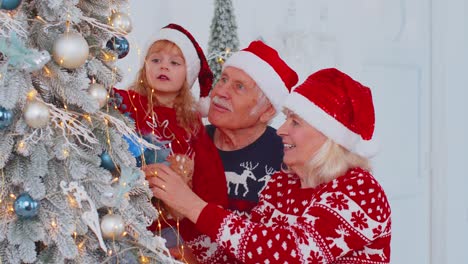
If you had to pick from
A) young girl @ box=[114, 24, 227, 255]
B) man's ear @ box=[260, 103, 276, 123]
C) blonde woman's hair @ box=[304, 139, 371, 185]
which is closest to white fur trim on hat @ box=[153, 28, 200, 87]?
young girl @ box=[114, 24, 227, 255]

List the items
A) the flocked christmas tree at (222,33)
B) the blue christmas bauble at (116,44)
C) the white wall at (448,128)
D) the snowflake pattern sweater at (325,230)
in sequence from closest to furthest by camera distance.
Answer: the blue christmas bauble at (116,44) → the snowflake pattern sweater at (325,230) → the flocked christmas tree at (222,33) → the white wall at (448,128)

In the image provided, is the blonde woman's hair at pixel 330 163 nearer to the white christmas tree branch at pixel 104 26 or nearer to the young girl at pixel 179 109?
the young girl at pixel 179 109

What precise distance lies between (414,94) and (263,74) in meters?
1.66

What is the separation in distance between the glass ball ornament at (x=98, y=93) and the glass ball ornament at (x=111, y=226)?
8.3 inches

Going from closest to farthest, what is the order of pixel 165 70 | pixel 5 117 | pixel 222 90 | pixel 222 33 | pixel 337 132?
pixel 5 117, pixel 337 132, pixel 165 70, pixel 222 90, pixel 222 33

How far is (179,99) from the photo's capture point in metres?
2.13

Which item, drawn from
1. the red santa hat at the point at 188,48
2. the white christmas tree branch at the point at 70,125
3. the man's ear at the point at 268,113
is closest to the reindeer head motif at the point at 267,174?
the man's ear at the point at 268,113

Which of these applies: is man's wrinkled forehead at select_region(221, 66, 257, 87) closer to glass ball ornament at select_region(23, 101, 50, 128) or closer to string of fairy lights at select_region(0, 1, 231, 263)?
string of fairy lights at select_region(0, 1, 231, 263)

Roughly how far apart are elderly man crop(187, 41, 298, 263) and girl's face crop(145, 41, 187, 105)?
0.18 metres

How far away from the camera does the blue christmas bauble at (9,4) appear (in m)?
1.24

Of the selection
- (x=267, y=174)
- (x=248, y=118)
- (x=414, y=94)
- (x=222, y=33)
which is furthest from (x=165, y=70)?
(x=414, y=94)

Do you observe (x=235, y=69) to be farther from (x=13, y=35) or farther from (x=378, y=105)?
(x=378, y=105)

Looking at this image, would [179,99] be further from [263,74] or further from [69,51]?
[69,51]

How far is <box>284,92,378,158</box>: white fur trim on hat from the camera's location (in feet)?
6.00
